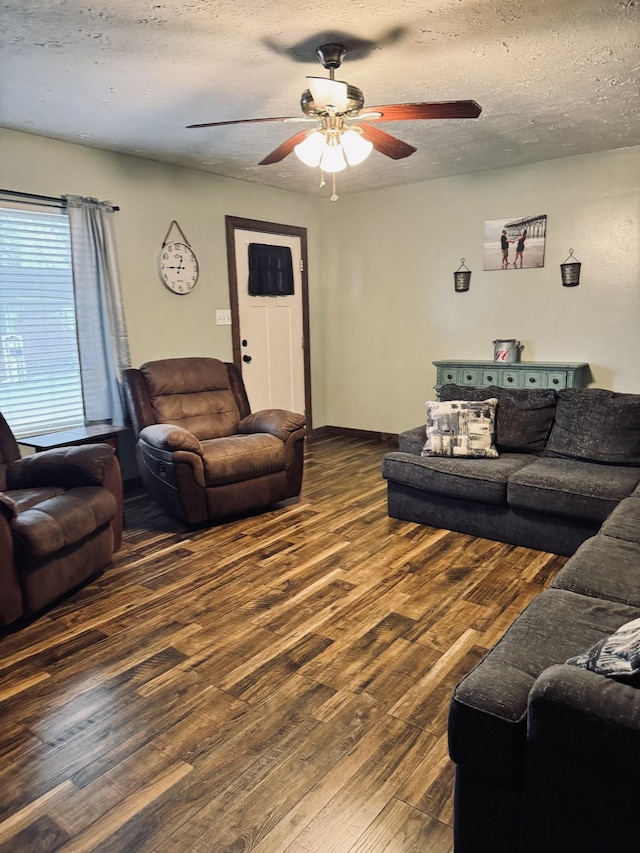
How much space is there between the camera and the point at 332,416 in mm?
6543

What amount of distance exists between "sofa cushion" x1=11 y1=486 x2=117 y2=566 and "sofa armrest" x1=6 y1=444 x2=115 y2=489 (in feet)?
0.22

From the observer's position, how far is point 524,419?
12.2 ft

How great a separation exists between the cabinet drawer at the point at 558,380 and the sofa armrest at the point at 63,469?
348 cm

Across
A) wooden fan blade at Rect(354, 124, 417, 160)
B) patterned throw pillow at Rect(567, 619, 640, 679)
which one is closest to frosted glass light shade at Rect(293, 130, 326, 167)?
wooden fan blade at Rect(354, 124, 417, 160)

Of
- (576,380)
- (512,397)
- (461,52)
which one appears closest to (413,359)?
(576,380)

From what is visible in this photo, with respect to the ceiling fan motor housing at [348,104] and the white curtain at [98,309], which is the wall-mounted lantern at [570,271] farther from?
the white curtain at [98,309]

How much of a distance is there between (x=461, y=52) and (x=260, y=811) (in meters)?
3.13

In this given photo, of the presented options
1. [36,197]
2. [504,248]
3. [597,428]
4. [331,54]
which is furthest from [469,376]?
[36,197]

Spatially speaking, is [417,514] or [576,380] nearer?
[417,514]

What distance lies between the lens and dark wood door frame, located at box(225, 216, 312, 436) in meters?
5.20

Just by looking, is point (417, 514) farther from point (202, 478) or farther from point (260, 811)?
point (260, 811)

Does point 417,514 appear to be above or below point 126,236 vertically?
below

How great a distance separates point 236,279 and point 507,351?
251 centimetres

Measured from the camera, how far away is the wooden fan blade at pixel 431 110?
2.34 metres
